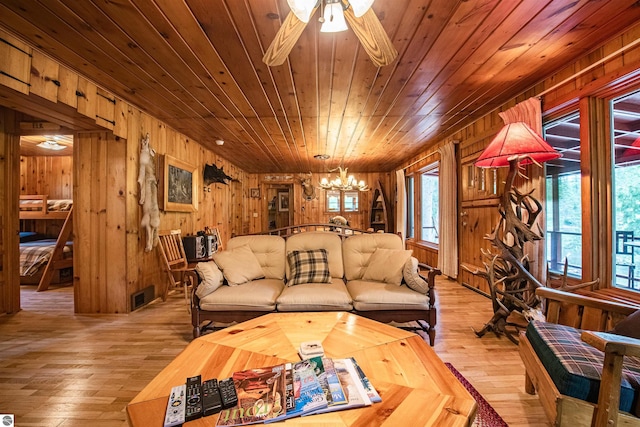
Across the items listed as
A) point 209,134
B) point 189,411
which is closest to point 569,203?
point 189,411

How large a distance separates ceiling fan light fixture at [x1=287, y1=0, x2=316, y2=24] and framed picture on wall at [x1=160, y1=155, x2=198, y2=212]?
10.4 feet

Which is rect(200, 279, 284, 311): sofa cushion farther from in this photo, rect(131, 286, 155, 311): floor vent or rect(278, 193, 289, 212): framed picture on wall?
rect(278, 193, 289, 212): framed picture on wall

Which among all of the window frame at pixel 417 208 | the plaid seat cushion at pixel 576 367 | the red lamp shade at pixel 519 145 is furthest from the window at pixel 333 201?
the plaid seat cushion at pixel 576 367

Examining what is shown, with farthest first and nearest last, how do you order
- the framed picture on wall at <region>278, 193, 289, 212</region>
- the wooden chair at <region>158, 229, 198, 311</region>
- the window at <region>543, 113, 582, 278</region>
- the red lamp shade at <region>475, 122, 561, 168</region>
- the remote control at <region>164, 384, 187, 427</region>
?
the framed picture on wall at <region>278, 193, 289, 212</region>
the wooden chair at <region>158, 229, 198, 311</region>
the window at <region>543, 113, 582, 278</region>
the red lamp shade at <region>475, 122, 561, 168</region>
the remote control at <region>164, 384, 187, 427</region>

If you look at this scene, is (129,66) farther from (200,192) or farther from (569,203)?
(569,203)

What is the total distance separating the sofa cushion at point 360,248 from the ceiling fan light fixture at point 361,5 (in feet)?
7.02

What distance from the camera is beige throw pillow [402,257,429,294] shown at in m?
2.38

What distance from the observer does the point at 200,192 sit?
193 inches

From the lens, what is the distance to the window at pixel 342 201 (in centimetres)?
803

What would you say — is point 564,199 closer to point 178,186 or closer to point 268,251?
point 268,251

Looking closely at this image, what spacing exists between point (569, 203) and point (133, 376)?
397 cm

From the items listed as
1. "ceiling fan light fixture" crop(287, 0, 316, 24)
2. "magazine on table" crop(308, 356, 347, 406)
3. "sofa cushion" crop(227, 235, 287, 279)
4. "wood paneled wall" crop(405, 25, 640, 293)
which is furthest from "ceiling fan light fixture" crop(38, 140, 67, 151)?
"wood paneled wall" crop(405, 25, 640, 293)

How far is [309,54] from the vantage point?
2.11 m

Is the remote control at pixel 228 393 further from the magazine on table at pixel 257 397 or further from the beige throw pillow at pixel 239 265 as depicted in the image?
the beige throw pillow at pixel 239 265
